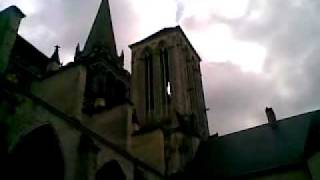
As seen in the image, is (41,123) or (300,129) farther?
(300,129)

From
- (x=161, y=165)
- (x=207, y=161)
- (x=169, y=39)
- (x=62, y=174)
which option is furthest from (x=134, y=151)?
(x=169, y=39)

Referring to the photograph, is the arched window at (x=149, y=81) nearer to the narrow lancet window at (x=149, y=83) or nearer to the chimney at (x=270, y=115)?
the narrow lancet window at (x=149, y=83)

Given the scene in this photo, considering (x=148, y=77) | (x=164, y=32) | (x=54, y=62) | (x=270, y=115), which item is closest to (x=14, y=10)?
(x=54, y=62)

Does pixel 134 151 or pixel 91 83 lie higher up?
pixel 91 83

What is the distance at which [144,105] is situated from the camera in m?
26.9

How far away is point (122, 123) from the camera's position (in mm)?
15297

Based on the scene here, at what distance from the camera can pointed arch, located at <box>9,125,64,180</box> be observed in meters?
9.59

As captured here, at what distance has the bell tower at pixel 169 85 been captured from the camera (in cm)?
2428

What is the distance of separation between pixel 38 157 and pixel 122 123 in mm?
5396

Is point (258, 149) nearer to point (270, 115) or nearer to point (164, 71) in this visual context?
point (270, 115)

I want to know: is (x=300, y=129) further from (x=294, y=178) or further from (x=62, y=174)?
(x=62, y=174)

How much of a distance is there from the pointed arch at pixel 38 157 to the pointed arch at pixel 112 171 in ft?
6.82

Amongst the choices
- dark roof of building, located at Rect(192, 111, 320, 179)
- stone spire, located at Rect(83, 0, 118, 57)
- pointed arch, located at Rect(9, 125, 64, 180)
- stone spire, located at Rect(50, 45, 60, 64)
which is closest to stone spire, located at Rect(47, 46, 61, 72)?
stone spire, located at Rect(50, 45, 60, 64)

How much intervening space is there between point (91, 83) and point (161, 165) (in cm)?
877
